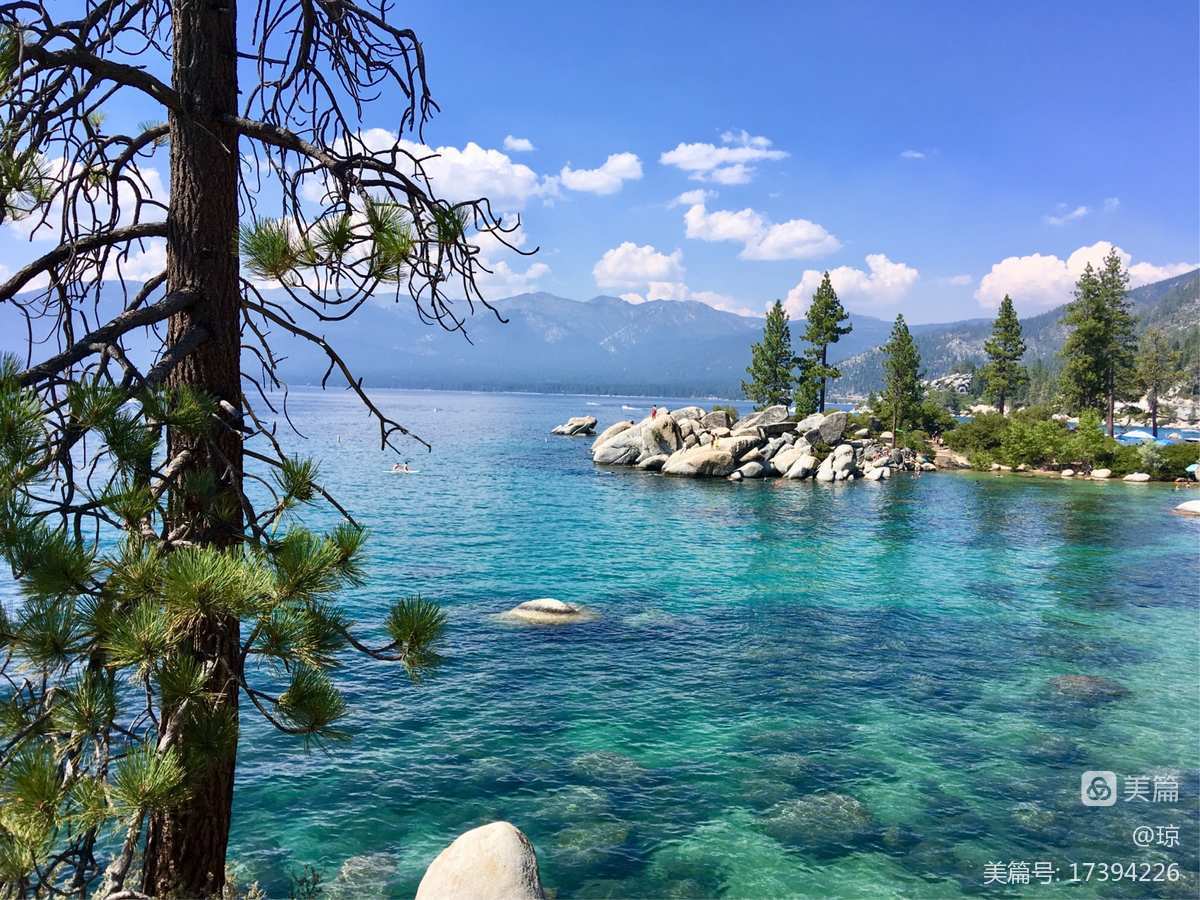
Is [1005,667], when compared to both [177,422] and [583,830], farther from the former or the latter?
[177,422]

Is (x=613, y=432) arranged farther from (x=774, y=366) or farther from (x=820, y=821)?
(x=820, y=821)

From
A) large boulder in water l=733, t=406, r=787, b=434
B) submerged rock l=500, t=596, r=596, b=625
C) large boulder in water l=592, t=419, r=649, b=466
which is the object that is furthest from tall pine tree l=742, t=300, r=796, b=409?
submerged rock l=500, t=596, r=596, b=625

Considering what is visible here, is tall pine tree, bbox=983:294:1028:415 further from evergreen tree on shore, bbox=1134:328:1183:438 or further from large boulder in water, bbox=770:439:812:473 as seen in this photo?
large boulder in water, bbox=770:439:812:473

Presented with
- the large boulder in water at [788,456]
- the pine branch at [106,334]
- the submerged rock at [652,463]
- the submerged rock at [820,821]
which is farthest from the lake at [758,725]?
the submerged rock at [652,463]

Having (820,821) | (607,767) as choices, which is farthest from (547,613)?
(820,821)

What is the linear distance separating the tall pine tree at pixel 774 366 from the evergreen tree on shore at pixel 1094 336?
26577 mm

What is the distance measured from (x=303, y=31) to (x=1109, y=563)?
3394 cm

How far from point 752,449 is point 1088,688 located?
4389cm

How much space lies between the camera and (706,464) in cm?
5647

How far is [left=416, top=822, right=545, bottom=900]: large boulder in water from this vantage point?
7.84 meters

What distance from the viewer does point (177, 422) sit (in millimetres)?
3859

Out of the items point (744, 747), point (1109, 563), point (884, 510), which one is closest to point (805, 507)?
point (884, 510)

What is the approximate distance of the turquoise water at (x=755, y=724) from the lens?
1021 centimetres

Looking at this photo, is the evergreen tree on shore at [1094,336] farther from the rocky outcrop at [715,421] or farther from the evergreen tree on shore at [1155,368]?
the rocky outcrop at [715,421]
